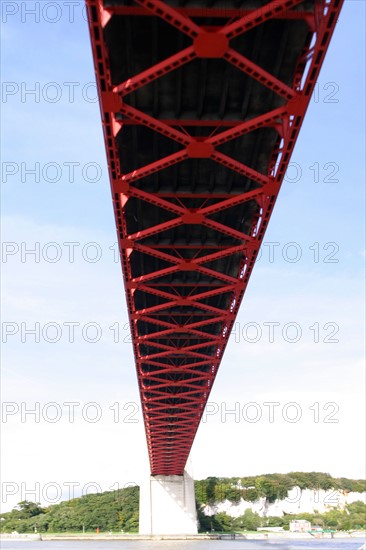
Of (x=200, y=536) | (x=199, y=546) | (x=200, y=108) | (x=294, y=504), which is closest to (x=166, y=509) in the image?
(x=200, y=536)

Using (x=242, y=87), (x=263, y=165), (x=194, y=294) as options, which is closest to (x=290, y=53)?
(x=242, y=87)

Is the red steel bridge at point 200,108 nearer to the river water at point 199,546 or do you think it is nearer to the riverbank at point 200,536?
the river water at point 199,546

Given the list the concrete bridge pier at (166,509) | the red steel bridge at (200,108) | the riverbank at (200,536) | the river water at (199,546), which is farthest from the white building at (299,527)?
the red steel bridge at (200,108)

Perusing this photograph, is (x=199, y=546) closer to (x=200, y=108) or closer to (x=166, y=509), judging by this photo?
(x=166, y=509)

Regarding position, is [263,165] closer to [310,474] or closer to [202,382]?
[202,382]

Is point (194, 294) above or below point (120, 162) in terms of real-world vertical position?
below

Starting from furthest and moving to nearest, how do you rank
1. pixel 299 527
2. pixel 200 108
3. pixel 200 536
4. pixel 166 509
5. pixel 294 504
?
pixel 294 504
pixel 299 527
pixel 200 536
pixel 166 509
pixel 200 108
